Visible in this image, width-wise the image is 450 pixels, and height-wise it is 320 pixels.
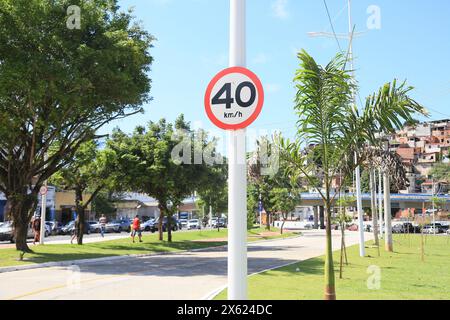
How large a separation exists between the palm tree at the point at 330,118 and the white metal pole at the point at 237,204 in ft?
12.2

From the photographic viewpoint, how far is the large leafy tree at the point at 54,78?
17.0m

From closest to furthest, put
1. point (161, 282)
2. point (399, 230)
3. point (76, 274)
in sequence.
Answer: point (161, 282) → point (76, 274) → point (399, 230)

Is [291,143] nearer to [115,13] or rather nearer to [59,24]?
[59,24]

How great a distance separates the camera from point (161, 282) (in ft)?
42.8

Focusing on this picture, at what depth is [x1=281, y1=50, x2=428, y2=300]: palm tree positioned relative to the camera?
9.05 metres

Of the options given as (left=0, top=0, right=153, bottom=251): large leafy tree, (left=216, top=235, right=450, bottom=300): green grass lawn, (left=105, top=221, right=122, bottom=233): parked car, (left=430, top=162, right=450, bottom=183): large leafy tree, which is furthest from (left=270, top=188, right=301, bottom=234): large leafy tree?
(left=430, top=162, right=450, bottom=183): large leafy tree

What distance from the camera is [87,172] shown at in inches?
1139

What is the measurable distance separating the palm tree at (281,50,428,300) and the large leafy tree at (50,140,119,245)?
2026 cm

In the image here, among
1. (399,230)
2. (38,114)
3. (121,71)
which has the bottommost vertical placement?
(399,230)

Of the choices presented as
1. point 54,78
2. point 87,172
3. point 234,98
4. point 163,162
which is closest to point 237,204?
point 234,98

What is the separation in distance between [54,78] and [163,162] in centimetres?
1274

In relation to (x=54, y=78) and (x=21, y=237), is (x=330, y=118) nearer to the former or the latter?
(x=54, y=78)
